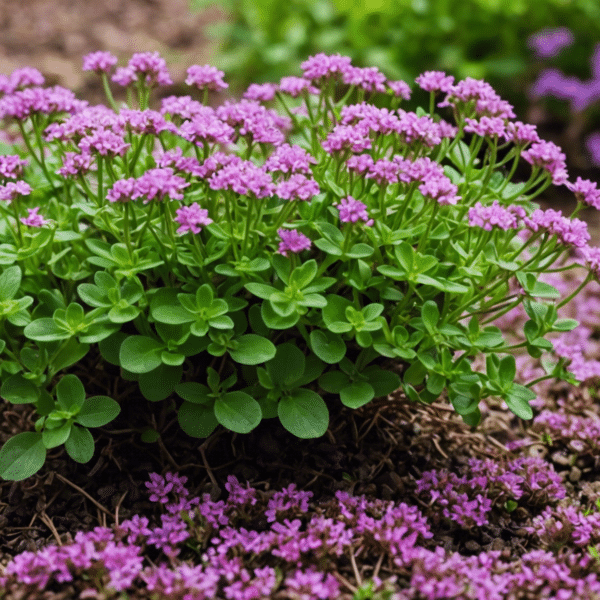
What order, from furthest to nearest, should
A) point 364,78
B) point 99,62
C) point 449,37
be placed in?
point 449,37 → point 99,62 → point 364,78

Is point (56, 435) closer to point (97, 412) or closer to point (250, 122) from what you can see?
point (97, 412)

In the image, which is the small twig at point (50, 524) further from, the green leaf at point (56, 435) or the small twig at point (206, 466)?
the small twig at point (206, 466)

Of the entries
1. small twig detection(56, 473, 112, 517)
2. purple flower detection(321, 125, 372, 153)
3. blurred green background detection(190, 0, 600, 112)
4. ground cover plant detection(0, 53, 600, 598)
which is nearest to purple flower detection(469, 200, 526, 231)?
ground cover plant detection(0, 53, 600, 598)

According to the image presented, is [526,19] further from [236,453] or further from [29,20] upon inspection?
[29,20]

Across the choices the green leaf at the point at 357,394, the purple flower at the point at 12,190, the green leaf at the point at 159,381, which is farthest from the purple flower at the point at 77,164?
the green leaf at the point at 357,394

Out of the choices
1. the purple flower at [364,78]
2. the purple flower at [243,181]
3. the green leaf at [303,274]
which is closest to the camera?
the purple flower at [243,181]

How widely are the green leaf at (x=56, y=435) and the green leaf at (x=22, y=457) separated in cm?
5

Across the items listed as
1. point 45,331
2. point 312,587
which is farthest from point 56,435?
point 312,587

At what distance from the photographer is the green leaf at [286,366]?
2186 mm

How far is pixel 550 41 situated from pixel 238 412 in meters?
4.00

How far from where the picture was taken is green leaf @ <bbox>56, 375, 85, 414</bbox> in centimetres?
216

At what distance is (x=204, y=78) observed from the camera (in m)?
2.40

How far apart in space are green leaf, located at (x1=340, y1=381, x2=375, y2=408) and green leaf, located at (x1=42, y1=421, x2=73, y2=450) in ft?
2.55

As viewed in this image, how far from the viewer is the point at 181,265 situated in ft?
7.60
